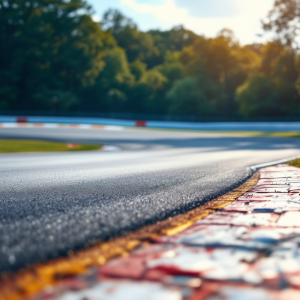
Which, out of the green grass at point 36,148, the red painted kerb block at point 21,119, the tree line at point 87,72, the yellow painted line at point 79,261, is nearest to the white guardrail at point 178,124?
the red painted kerb block at point 21,119

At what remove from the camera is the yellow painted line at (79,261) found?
1.72m

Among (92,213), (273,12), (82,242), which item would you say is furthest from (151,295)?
(273,12)

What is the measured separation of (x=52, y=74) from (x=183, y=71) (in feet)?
73.2

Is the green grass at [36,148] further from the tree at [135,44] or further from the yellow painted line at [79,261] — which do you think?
the tree at [135,44]

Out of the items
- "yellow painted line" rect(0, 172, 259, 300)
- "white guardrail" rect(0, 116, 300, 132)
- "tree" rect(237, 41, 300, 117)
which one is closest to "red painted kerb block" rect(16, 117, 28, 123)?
"white guardrail" rect(0, 116, 300, 132)

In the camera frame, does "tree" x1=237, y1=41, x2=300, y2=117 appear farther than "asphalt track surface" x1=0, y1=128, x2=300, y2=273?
Yes

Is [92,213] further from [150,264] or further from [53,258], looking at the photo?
[150,264]

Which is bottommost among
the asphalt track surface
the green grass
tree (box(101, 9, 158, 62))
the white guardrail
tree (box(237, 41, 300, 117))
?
the green grass

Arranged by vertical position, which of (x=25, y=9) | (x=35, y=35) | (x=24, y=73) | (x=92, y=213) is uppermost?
(x=25, y=9)

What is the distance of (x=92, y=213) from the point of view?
3.14 meters

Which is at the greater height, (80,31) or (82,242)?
(80,31)

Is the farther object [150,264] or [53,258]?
[53,258]

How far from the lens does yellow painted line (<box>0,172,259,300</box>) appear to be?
67.7 inches

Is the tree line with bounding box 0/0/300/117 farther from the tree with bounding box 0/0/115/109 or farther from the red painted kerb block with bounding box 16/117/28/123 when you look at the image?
the red painted kerb block with bounding box 16/117/28/123
